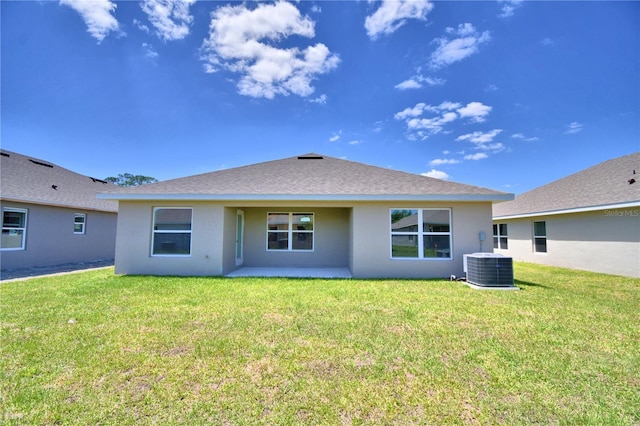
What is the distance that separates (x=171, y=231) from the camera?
9734 mm

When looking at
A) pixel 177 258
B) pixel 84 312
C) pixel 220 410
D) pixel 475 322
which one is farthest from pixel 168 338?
pixel 177 258

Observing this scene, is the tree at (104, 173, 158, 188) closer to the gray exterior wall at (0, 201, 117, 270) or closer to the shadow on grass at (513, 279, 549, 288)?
the gray exterior wall at (0, 201, 117, 270)

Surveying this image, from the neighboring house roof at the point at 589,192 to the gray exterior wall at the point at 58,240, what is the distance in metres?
21.5

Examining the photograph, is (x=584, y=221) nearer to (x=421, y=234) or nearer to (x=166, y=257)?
(x=421, y=234)

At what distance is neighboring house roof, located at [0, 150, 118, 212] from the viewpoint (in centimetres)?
1109

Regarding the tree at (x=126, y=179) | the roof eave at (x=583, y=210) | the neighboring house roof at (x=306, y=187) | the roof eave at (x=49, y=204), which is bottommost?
the roof eave at (x=583, y=210)

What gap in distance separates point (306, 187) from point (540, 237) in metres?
12.4

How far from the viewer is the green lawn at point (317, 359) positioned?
2492 millimetres

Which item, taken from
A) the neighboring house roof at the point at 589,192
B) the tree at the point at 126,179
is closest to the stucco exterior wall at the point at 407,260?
the neighboring house roof at the point at 589,192

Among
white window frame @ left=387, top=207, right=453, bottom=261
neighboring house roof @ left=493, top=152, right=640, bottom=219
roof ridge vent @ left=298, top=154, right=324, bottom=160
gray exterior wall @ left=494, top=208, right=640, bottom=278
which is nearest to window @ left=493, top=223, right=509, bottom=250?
neighboring house roof @ left=493, top=152, right=640, bottom=219

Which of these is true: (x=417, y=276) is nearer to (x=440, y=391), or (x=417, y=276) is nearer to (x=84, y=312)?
(x=440, y=391)

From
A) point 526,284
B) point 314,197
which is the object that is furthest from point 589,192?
point 314,197

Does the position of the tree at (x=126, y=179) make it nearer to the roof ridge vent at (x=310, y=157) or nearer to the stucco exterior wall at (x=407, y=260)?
the roof ridge vent at (x=310, y=157)

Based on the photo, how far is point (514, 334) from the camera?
4.34 metres
